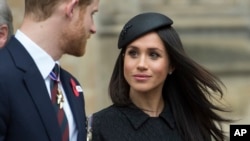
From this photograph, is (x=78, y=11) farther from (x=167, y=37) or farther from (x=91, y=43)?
(x=91, y=43)

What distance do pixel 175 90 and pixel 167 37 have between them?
330 millimetres

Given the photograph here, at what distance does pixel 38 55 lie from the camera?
10.9ft

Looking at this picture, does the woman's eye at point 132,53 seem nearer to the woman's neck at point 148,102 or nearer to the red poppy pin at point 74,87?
the woman's neck at point 148,102

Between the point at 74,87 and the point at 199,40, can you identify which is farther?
the point at 199,40

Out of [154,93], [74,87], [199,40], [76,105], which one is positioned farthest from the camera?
[199,40]

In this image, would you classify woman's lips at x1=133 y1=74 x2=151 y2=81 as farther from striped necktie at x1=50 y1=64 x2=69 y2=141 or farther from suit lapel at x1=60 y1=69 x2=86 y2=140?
striped necktie at x1=50 y1=64 x2=69 y2=141

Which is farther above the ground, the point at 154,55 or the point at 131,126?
the point at 154,55

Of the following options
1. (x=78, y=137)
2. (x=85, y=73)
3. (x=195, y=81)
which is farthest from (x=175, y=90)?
(x=85, y=73)

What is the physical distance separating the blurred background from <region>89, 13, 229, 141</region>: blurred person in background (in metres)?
4.40

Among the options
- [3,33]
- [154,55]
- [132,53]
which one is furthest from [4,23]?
[154,55]

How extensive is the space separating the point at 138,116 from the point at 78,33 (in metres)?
0.77

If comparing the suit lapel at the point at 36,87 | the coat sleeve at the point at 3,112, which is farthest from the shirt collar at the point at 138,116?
the coat sleeve at the point at 3,112

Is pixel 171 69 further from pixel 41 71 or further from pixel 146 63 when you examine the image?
pixel 41 71

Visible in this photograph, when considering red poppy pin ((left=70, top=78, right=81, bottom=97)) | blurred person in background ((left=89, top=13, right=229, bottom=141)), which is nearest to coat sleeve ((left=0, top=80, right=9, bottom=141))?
red poppy pin ((left=70, top=78, right=81, bottom=97))
